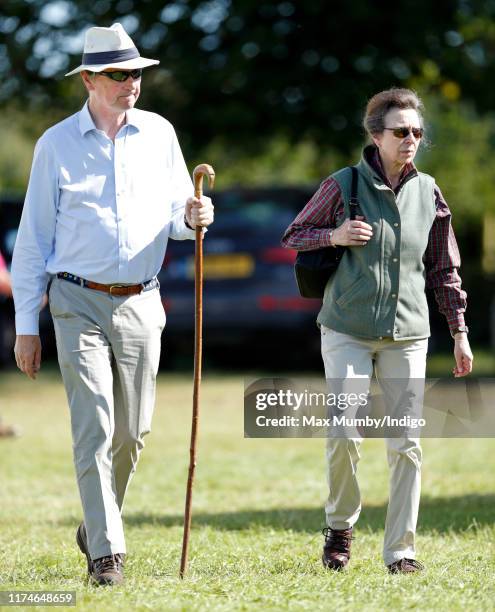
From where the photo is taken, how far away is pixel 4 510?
7117 mm

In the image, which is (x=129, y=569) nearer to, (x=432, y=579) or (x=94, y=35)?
(x=432, y=579)

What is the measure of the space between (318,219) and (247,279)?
8.25 meters

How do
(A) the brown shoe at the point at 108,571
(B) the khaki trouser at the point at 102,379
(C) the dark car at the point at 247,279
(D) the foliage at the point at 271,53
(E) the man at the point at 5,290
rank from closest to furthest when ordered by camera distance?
(A) the brown shoe at the point at 108,571 < (B) the khaki trouser at the point at 102,379 < (E) the man at the point at 5,290 < (C) the dark car at the point at 247,279 < (D) the foliage at the point at 271,53

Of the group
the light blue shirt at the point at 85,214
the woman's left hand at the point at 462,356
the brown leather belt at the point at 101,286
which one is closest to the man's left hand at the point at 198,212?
the light blue shirt at the point at 85,214

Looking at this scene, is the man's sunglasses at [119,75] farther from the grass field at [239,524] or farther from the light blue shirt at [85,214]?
the grass field at [239,524]

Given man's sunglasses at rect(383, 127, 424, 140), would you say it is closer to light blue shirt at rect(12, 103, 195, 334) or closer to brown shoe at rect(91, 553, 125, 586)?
light blue shirt at rect(12, 103, 195, 334)

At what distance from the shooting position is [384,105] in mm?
5113

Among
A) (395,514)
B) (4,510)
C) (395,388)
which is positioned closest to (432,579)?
(395,514)

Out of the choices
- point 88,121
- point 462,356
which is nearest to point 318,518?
point 462,356

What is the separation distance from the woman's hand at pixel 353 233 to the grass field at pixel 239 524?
134cm

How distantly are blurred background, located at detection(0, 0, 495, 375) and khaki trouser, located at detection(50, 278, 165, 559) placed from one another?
26.8 ft

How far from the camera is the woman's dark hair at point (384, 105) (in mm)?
5102

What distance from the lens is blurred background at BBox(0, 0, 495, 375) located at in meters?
13.5

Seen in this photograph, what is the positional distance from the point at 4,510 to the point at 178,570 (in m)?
2.24
